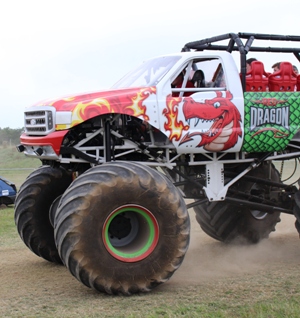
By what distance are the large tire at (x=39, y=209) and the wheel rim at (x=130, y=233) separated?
5.69 feet

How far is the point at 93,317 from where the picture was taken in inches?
249

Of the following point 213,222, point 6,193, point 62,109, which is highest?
point 62,109

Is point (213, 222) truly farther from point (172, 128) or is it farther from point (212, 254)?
point (172, 128)

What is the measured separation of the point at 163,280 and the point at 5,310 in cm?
186

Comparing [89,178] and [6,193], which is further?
[6,193]

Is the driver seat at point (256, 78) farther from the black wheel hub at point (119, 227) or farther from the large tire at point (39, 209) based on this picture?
the large tire at point (39, 209)

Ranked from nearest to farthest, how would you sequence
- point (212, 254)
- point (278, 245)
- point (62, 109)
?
point (62, 109) → point (212, 254) → point (278, 245)

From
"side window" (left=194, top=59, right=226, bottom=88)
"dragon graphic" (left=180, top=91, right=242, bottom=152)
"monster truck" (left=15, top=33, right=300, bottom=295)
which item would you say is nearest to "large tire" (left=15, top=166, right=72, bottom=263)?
"monster truck" (left=15, top=33, right=300, bottom=295)

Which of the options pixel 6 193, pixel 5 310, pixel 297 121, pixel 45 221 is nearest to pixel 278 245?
pixel 297 121

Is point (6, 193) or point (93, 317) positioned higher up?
point (93, 317)

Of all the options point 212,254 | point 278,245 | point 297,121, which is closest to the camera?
point 297,121

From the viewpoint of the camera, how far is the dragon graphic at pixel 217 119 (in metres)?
8.36

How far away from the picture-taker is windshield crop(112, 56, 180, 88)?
8.62 meters

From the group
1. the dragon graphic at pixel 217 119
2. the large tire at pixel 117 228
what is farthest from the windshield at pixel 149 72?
the large tire at pixel 117 228
